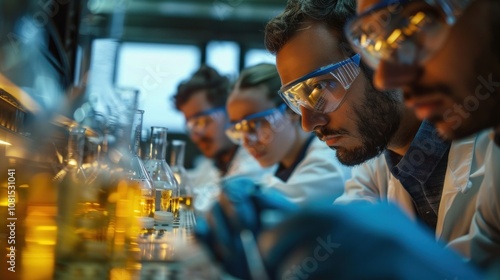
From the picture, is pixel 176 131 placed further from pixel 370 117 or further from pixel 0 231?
pixel 0 231

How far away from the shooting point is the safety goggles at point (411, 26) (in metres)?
1.11

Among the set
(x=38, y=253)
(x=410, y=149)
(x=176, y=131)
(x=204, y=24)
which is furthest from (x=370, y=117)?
(x=204, y=24)

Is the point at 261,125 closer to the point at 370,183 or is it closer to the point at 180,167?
the point at 180,167

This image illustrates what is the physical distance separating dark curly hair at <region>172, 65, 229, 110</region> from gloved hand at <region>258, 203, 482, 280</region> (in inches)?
148

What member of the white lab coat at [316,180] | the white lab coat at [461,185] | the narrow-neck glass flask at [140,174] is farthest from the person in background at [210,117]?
the white lab coat at [461,185]

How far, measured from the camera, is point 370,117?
1940mm

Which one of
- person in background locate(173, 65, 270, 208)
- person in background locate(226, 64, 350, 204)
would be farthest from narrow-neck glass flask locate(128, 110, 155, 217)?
person in background locate(173, 65, 270, 208)

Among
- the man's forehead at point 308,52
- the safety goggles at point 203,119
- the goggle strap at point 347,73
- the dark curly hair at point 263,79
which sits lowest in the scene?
the goggle strap at point 347,73

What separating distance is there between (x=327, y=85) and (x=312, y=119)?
15cm

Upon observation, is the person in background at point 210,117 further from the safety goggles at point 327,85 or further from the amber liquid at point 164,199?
the safety goggles at point 327,85

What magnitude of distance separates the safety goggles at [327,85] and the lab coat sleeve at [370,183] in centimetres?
57

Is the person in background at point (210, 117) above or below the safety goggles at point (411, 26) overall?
above

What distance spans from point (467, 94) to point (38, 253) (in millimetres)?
959

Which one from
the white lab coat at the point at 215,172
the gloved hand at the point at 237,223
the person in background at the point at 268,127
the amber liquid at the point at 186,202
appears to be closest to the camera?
the gloved hand at the point at 237,223
